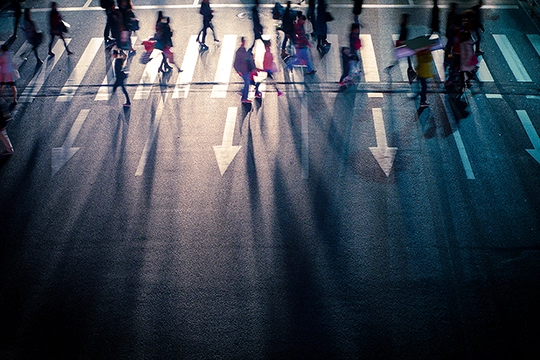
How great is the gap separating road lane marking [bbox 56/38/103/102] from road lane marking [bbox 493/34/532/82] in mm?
13661

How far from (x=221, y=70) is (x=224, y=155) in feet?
15.2

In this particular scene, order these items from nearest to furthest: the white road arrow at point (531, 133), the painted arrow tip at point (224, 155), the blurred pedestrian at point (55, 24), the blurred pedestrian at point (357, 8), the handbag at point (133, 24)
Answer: the white road arrow at point (531, 133) < the painted arrow tip at point (224, 155) < the blurred pedestrian at point (55, 24) < the handbag at point (133, 24) < the blurred pedestrian at point (357, 8)

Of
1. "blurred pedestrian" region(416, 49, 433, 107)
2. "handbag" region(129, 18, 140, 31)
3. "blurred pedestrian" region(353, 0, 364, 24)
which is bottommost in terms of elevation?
"blurred pedestrian" region(416, 49, 433, 107)

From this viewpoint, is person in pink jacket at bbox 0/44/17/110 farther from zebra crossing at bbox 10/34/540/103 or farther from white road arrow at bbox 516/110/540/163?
white road arrow at bbox 516/110/540/163

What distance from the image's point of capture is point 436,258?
340 inches

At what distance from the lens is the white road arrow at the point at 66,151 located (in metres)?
11.3

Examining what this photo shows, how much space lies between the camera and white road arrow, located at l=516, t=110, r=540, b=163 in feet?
35.8

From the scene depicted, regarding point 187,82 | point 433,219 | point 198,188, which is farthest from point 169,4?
point 433,219

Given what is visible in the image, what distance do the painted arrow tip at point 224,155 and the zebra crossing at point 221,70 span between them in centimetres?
265

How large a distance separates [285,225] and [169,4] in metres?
13.7

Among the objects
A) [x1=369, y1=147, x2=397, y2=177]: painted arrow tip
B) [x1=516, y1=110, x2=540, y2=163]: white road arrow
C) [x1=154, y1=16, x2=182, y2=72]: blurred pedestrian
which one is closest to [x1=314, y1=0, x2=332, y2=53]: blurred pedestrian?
[x1=154, y1=16, x2=182, y2=72]: blurred pedestrian

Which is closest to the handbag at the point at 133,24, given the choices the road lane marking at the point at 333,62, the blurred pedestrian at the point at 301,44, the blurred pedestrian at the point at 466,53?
the blurred pedestrian at the point at 301,44

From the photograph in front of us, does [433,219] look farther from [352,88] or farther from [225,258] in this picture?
[352,88]

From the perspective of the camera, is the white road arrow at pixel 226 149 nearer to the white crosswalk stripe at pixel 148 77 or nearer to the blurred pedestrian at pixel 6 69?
the white crosswalk stripe at pixel 148 77
